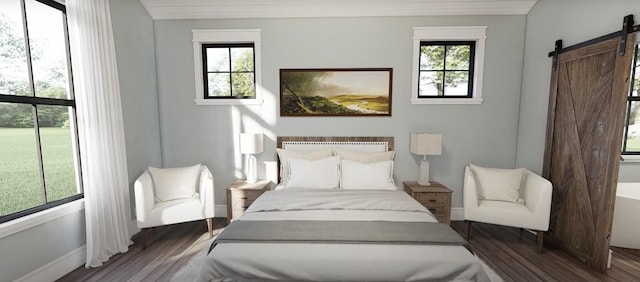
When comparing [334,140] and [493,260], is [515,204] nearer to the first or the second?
[493,260]

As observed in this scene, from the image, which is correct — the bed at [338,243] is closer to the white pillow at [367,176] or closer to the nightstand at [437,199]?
the white pillow at [367,176]

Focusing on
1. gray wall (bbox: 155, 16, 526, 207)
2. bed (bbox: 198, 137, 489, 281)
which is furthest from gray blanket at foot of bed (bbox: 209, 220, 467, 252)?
gray wall (bbox: 155, 16, 526, 207)

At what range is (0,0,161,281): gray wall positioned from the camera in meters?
2.32

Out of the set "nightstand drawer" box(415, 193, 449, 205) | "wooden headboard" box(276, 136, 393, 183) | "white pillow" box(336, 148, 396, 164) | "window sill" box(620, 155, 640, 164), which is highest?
"wooden headboard" box(276, 136, 393, 183)

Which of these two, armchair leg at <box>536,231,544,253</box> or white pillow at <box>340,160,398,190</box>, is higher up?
white pillow at <box>340,160,398,190</box>

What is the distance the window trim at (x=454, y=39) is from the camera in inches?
141

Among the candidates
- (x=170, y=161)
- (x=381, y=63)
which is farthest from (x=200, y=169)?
(x=381, y=63)

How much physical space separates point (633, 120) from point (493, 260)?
7.64 feet

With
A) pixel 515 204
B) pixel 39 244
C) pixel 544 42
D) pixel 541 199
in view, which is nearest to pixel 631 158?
pixel 541 199

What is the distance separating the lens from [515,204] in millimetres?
3102

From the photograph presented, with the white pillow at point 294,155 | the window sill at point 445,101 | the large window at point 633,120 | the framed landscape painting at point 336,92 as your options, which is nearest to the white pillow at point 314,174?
the white pillow at point 294,155

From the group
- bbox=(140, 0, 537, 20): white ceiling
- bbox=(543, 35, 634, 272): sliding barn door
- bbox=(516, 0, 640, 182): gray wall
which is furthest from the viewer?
bbox=(140, 0, 537, 20): white ceiling

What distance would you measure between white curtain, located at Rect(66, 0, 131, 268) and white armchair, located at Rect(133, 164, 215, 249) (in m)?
0.24

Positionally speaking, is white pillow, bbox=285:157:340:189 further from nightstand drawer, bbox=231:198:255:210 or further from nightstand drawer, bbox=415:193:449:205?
nightstand drawer, bbox=415:193:449:205
